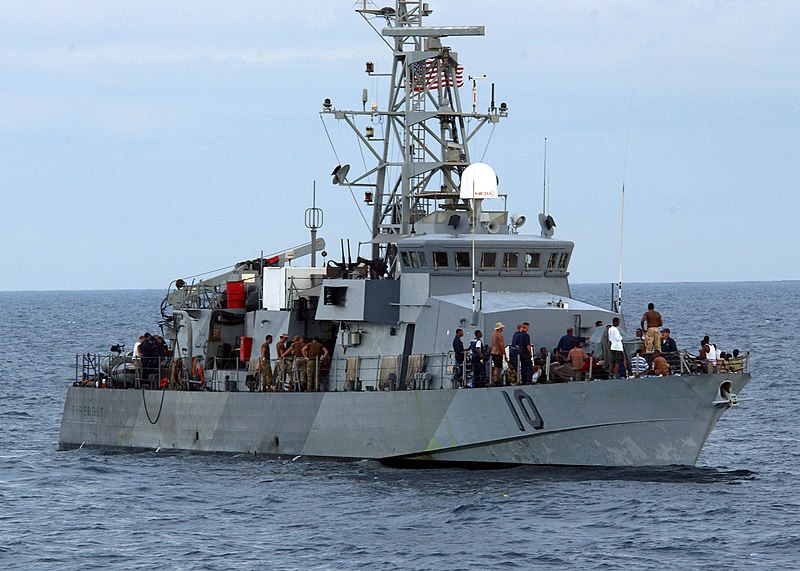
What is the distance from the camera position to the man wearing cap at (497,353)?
25.2 meters

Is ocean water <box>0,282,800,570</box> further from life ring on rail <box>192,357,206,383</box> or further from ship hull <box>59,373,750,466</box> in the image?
life ring on rail <box>192,357,206,383</box>

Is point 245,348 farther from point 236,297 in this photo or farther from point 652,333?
point 652,333

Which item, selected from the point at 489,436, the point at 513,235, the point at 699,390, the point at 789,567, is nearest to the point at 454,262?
the point at 513,235

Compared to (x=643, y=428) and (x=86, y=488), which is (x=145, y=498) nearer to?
(x=86, y=488)

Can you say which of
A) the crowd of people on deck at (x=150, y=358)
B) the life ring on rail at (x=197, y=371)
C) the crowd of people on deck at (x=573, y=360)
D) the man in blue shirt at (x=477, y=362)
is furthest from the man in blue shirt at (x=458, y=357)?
the crowd of people on deck at (x=150, y=358)

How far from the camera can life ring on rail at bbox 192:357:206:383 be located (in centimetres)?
3069

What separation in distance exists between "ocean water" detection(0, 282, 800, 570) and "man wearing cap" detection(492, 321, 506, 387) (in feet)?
5.42

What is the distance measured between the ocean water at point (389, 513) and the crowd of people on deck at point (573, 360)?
167 cm

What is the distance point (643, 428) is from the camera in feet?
80.9

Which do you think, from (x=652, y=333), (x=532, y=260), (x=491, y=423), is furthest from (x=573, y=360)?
(x=532, y=260)

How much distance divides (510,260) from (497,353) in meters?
3.06

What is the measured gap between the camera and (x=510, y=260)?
27828mm

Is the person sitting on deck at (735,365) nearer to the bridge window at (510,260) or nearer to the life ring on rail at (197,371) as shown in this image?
the bridge window at (510,260)

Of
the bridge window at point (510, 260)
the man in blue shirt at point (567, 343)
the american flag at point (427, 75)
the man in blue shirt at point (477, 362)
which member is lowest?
the man in blue shirt at point (477, 362)
